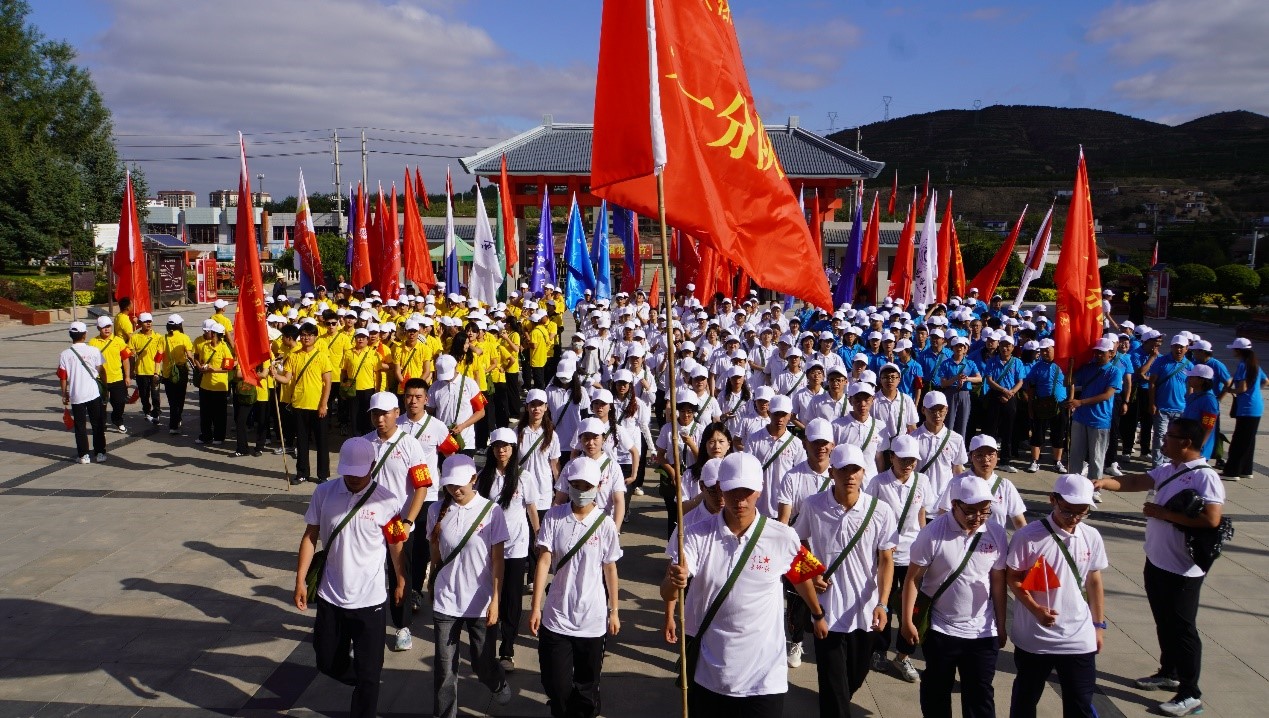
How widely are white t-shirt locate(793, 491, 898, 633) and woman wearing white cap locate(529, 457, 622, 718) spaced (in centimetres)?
112

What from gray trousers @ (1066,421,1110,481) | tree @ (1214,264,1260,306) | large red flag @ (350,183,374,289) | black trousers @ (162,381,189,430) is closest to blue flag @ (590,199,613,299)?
large red flag @ (350,183,374,289)

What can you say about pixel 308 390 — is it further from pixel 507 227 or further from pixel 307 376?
pixel 507 227

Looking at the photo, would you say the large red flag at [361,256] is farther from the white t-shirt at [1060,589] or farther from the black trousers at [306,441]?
the white t-shirt at [1060,589]

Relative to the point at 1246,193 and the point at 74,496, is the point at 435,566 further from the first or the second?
the point at 1246,193

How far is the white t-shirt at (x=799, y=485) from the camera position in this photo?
18.2ft

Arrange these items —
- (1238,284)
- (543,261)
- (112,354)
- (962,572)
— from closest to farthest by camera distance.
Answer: (962,572) → (112,354) → (543,261) → (1238,284)

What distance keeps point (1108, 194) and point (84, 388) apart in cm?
9164

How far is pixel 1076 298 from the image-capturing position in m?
9.05

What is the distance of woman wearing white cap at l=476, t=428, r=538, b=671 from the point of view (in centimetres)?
552

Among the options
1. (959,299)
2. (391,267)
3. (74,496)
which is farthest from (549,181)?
(74,496)

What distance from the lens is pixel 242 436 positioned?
11.4m

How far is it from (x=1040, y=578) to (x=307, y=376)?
816cm

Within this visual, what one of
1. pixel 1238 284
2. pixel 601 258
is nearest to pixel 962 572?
pixel 601 258

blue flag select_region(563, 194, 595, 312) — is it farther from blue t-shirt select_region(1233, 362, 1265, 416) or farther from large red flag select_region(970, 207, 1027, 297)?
blue t-shirt select_region(1233, 362, 1265, 416)
